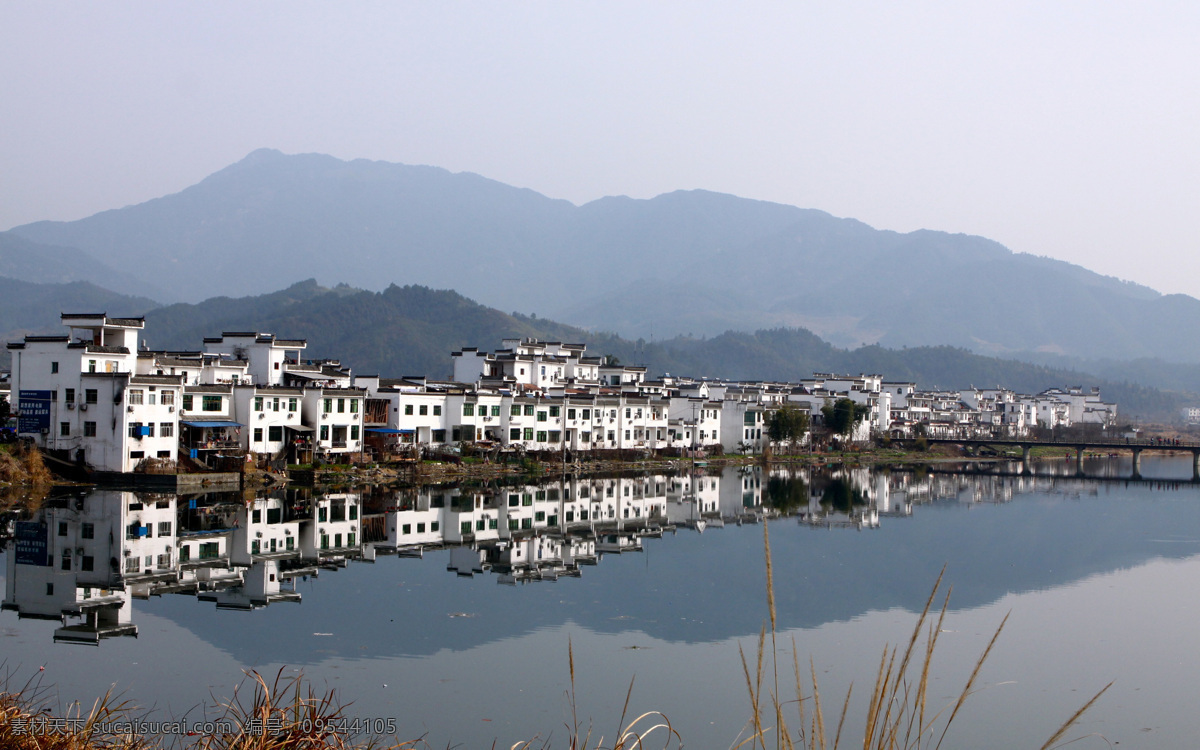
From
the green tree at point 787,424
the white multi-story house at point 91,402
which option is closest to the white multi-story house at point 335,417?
the white multi-story house at point 91,402

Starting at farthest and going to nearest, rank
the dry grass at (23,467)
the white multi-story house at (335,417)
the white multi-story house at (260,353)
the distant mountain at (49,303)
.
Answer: the distant mountain at (49,303)
the white multi-story house at (260,353)
the white multi-story house at (335,417)
the dry grass at (23,467)

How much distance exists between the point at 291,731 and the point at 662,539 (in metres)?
20.1

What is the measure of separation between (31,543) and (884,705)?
49.9 ft

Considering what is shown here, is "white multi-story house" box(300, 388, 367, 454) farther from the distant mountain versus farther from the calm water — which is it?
the distant mountain

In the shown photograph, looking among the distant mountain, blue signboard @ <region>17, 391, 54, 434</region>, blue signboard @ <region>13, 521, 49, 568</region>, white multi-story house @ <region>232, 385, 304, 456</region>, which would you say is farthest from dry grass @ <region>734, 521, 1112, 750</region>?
the distant mountain

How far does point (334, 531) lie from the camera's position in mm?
22312

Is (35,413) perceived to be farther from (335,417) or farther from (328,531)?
(328,531)

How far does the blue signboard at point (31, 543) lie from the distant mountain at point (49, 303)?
147m

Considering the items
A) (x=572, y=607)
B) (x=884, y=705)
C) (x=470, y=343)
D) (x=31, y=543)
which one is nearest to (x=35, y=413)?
(x=31, y=543)

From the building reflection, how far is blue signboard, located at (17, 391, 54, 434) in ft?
14.1

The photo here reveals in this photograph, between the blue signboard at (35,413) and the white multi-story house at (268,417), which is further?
the white multi-story house at (268,417)

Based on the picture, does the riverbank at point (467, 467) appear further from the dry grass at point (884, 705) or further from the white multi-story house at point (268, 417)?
the dry grass at point (884, 705)

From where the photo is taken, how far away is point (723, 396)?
2195 inches

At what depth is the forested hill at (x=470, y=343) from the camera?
383 feet
